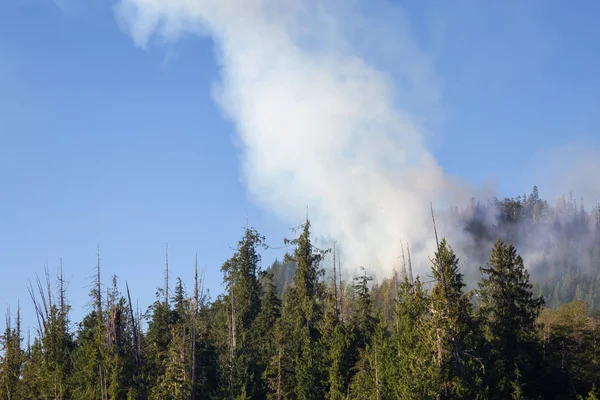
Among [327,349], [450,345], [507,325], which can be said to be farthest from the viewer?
[327,349]

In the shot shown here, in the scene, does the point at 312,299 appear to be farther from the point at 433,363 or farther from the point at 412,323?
the point at 433,363

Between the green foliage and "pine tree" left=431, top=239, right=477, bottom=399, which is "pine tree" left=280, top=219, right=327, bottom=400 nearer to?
the green foliage

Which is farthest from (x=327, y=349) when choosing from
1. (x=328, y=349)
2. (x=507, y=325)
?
(x=507, y=325)

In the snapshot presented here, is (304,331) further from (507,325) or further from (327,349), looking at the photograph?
(507,325)

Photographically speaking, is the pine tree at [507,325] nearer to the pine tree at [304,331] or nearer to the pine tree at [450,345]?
the pine tree at [450,345]

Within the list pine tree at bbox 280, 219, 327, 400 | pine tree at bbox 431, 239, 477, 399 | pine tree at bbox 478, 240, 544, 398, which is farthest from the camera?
pine tree at bbox 280, 219, 327, 400

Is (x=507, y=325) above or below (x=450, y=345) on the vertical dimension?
above

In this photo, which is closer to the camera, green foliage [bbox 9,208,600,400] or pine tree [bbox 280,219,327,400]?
green foliage [bbox 9,208,600,400]

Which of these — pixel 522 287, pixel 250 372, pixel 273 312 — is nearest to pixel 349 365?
pixel 250 372

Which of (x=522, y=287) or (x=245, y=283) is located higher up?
(x=245, y=283)

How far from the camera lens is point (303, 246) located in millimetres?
87562

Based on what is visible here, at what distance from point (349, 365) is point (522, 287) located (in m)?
18.0

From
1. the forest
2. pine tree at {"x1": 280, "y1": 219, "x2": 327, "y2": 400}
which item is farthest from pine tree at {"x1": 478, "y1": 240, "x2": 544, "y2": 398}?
pine tree at {"x1": 280, "y1": 219, "x2": 327, "y2": 400}

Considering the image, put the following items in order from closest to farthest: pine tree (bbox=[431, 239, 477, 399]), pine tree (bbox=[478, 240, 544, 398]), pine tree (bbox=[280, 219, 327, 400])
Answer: pine tree (bbox=[431, 239, 477, 399])
pine tree (bbox=[478, 240, 544, 398])
pine tree (bbox=[280, 219, 327, 400])
